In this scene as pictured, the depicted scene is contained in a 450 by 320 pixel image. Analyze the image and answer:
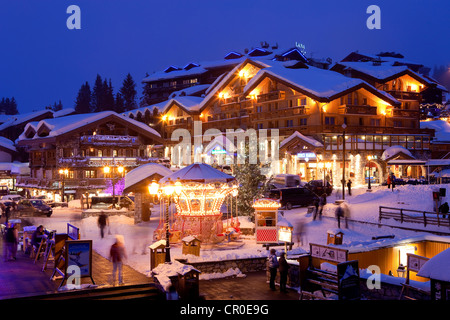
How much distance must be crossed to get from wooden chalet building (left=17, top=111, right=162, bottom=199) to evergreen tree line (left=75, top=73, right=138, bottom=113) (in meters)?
54.6

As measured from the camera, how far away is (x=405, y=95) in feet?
198

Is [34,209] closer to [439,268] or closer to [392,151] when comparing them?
[439,268]

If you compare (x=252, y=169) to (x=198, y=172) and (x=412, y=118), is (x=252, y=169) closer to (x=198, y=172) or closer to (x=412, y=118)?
(x=198, y=172)

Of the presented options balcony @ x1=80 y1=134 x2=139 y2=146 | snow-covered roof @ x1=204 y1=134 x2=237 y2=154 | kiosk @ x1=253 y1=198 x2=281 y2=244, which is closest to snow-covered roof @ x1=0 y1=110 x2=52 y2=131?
balcony @ x1=80 y1=134 x2=139 y2=146

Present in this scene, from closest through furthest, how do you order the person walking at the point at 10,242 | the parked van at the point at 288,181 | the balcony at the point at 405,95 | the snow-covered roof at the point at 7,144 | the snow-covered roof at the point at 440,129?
the person walking at the point at 10,242, the parked van at the point at 288,181, the balcony at the point at 405,95, the snow-covered roof at the point at 440,129, the snow-covered roof at the point at 7,144

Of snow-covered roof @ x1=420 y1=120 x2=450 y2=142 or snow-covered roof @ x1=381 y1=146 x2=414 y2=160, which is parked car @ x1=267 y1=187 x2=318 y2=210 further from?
snow-covered roof @ x1=420 y1=120 x2=450 y2=142

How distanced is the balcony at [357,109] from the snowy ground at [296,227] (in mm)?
14590

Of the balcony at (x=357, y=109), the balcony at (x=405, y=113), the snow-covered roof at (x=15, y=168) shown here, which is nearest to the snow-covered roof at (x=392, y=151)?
the balcony at (x=357, y=109)

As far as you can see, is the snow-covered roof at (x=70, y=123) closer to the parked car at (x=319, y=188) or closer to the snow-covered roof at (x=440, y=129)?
the parked car at (x=319, y=188)

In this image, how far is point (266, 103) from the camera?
190 feet

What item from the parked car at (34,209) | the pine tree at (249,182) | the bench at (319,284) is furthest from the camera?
the parked car at (34,209)

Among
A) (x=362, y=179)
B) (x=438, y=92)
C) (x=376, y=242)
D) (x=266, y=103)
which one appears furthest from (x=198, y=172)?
(x=438, y=92)

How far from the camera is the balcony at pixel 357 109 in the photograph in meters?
51.4

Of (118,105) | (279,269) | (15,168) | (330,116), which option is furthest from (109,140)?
(118,105)
